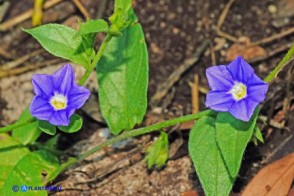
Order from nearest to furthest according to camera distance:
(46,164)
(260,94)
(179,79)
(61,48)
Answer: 1. (260,94)
2. (61,48)
3. (46,164)
4. (179,79)

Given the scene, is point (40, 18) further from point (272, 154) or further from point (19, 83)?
point (272, 154)

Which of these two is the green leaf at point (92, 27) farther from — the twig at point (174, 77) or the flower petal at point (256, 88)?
the twig at point (174, 77)

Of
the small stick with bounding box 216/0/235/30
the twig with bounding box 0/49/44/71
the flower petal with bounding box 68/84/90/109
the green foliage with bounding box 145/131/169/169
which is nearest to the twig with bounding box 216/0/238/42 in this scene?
the small stick with bounding box 216/0/235/30

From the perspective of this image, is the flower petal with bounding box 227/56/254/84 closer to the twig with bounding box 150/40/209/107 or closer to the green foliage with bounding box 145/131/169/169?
the green foliage with bounding box 145/131/169/169

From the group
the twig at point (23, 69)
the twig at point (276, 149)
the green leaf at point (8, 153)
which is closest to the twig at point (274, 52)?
the twig at point (276, 149)

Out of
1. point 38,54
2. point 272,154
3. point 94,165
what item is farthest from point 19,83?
point 272,154

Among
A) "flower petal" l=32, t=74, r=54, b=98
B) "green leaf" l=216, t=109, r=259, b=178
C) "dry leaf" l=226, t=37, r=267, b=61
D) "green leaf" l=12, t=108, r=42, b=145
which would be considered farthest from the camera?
"dry leaf" l=226, t=37, r=267, b=61

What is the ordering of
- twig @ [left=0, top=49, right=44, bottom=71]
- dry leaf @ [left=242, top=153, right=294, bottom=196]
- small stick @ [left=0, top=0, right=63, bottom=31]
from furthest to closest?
small stick @ [left=0, top=0, right=63, bottom=31]
twig @ [left=0, top=49, right=44, bottom=71]
dry leaf @ [left=242, top=153, right=294, bottom=196]
